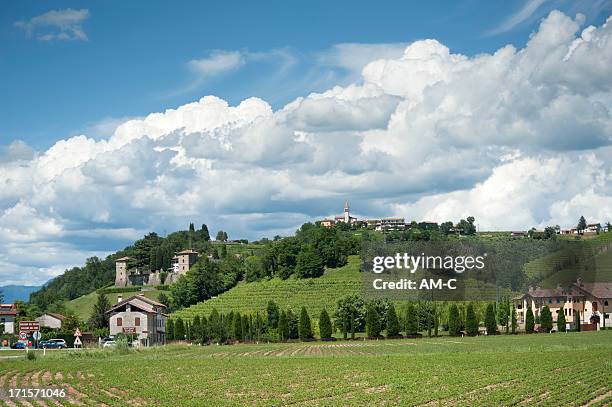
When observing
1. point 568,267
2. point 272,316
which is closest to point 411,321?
point 272,316

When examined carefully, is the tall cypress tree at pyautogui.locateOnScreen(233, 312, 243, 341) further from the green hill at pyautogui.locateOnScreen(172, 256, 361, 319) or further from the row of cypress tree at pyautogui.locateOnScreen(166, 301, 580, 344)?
the green hill at pyautogui.locateOnScreen(172, 256, 361, 319)

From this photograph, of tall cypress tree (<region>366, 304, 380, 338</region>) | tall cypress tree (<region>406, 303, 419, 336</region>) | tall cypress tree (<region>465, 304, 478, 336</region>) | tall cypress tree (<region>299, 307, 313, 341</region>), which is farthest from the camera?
tall cypress tree (<region>299, 307, 313, 341</region>)

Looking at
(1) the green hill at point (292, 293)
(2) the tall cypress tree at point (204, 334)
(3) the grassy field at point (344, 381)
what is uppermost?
(1) the green hill at point (292, 293)

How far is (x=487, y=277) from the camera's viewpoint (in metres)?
123

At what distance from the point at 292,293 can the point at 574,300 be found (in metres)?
55.0

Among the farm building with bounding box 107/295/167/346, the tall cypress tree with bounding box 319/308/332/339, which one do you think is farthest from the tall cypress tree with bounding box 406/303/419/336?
the farm building with bounding box 107/295/167/346

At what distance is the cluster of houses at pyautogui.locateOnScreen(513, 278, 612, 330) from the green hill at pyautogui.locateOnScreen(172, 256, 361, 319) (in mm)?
33889

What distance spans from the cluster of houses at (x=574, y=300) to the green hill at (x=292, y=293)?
33889 millimetres

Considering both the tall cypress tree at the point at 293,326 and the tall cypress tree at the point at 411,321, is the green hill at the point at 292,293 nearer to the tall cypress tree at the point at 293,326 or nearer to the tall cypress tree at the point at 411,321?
the tall cypress tree at the point at 293,326

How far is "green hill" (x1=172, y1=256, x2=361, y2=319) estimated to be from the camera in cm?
14275

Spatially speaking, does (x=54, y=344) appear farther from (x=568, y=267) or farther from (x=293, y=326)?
(x=568, y=267)

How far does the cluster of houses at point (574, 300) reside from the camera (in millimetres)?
119750

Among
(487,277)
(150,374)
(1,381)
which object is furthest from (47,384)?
(487,277)

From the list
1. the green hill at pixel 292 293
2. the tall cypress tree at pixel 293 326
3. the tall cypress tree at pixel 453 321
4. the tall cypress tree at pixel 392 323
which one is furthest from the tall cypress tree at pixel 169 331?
the tall cypress tree at pixel 453 321
